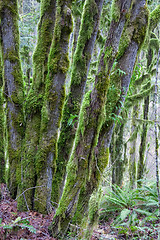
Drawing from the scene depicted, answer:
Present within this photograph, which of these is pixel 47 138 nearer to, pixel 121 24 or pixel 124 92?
pixel 124 92

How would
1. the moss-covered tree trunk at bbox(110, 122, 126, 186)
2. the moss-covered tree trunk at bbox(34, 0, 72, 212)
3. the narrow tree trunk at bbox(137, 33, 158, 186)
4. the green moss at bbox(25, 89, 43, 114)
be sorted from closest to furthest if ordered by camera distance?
1. the moss-covered tree trunk at bbox(34, 0, 72, 212)
2. the green moss at bbox(25, 89, 43, 114)
3. the moss-covered tree trunk at bbox(110, 122, 126, 186)
4. the narrow tree trunk at bbox(137, 33, 158, 186)

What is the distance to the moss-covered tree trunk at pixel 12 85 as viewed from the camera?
432 centimetres

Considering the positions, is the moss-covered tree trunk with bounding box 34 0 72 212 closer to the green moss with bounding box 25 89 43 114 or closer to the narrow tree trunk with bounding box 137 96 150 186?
the green moss with bounding box 25 89 43 114

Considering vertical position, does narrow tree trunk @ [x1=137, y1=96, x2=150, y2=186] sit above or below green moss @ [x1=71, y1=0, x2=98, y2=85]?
below

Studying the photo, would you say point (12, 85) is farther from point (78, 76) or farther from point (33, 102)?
point (78, 76)

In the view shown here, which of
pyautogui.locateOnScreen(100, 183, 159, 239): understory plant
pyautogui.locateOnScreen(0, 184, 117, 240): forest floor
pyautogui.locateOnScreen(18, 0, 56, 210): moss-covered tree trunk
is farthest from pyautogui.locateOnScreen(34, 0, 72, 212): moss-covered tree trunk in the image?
pyautogui.locateOnScreen(100, 183, 159, 239): understory plant

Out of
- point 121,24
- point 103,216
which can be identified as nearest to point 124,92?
point 121,24

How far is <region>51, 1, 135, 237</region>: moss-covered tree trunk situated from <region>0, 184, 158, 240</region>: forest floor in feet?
1.20

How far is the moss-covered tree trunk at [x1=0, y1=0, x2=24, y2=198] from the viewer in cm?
432

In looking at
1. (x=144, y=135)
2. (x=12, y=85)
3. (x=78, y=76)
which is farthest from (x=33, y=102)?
(x=144, y=135)

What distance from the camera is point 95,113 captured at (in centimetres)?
276

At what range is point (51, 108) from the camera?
4184mm

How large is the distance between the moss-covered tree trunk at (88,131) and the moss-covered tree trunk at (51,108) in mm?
1254

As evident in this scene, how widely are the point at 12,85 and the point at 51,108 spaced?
1188 mm
